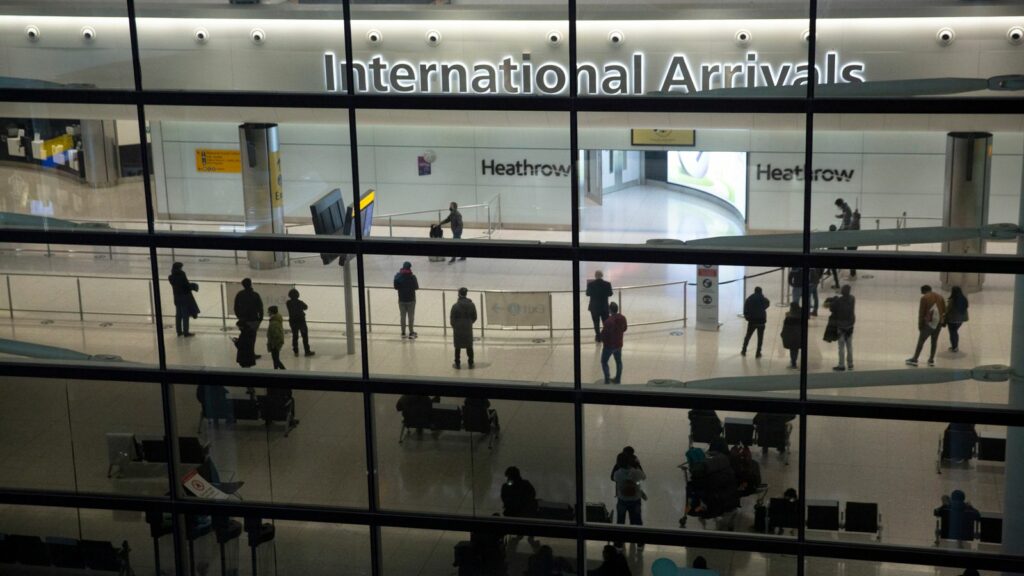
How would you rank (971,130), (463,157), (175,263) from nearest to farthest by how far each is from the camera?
(971,130) → (463,157) → (175,263)

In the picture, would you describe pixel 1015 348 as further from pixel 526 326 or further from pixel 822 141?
pixel 526 326

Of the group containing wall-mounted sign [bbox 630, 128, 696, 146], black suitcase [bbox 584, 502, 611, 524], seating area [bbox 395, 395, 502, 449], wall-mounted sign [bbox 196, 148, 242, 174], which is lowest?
black suitcase [bbox 584, 502, 611, 524]

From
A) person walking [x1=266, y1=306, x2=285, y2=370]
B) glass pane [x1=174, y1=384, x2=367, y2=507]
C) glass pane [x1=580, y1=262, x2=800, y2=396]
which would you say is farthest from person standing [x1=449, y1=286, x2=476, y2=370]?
person walking [x1=266, y1=306, x2=285, y2=370]

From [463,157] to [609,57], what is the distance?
1747 mm

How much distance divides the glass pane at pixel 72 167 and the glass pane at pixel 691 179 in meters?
4.72

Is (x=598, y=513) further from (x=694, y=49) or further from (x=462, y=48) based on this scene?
(x=462, y=48)

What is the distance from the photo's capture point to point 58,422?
1296 cm

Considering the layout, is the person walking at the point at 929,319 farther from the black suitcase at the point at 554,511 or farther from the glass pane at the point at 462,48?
the glass pane at the point at 462,48

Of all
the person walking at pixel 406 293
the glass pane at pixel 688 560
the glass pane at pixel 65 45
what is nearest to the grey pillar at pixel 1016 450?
the glass pane at pixel 688 560

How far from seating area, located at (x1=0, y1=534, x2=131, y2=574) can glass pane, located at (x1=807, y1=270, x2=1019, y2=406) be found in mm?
7934

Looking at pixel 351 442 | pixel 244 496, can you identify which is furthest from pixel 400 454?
pixel 244 496

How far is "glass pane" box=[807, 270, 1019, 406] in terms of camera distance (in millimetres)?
10875

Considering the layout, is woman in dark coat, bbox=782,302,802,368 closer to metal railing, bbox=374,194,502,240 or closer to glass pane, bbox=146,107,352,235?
metal railing, bbox=374,194,502,240

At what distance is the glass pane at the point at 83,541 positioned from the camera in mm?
13086
